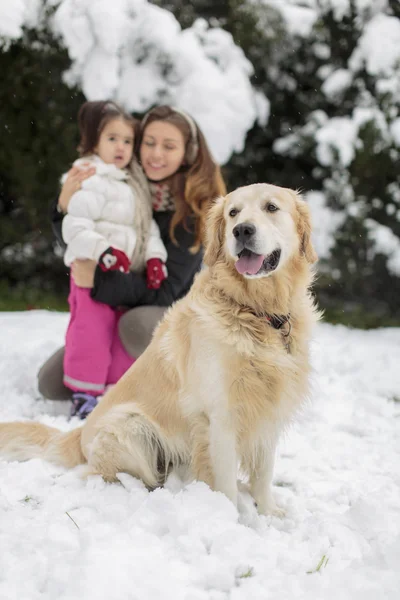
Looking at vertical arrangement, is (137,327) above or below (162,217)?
below

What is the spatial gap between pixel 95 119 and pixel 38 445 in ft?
5.88

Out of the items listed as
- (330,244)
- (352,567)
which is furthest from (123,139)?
(330,244)

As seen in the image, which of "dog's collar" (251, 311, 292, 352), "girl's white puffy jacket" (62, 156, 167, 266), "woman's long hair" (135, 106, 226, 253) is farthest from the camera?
"woman's long hair" (135, 106, 226, 253)

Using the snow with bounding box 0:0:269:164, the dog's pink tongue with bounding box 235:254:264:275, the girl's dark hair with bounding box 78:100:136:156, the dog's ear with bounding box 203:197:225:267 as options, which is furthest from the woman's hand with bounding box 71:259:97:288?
the snow with bounding box 0:0:269:164

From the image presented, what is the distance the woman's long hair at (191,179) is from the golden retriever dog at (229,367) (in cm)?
106

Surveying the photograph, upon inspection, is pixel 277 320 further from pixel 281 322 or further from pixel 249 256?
pixel 249 256

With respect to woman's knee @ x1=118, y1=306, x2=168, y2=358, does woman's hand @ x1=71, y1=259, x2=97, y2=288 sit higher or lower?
higher

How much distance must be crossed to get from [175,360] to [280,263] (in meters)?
0.53

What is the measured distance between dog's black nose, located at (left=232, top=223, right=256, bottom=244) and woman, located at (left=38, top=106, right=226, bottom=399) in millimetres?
1207

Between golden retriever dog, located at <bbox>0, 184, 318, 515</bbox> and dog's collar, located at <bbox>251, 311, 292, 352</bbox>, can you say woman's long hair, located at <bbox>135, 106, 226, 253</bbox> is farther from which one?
dog's collar, located at <bbox>251, 311, 292, 352</bbox>

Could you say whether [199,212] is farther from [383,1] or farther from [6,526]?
[383,1]

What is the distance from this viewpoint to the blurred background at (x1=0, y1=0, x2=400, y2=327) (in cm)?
609

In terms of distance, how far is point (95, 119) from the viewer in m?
3.15

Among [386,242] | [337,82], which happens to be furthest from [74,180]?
[337,82]
